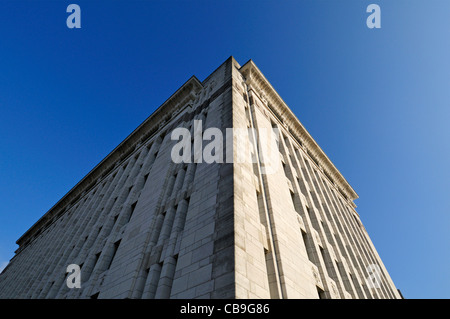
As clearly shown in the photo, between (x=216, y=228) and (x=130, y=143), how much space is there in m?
27.6

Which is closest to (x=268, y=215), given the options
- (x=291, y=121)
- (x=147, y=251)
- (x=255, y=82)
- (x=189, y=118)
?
(x=147, y=251)

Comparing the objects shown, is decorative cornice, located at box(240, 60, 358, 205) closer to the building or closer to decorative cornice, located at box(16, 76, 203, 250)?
the building

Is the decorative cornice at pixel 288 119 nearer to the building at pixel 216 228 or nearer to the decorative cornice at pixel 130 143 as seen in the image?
the building at pixel 216 228

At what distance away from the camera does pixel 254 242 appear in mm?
10766

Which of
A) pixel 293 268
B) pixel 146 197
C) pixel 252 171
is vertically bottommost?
pixel 293 268

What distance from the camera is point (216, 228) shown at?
10.8 meters

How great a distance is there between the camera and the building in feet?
33.6

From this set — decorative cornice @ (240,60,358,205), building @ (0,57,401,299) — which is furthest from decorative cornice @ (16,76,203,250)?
decorative cornice @ (240,60,358,205)

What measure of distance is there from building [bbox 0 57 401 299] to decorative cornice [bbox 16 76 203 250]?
0.74 ft

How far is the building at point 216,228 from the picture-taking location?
33.6 feet
